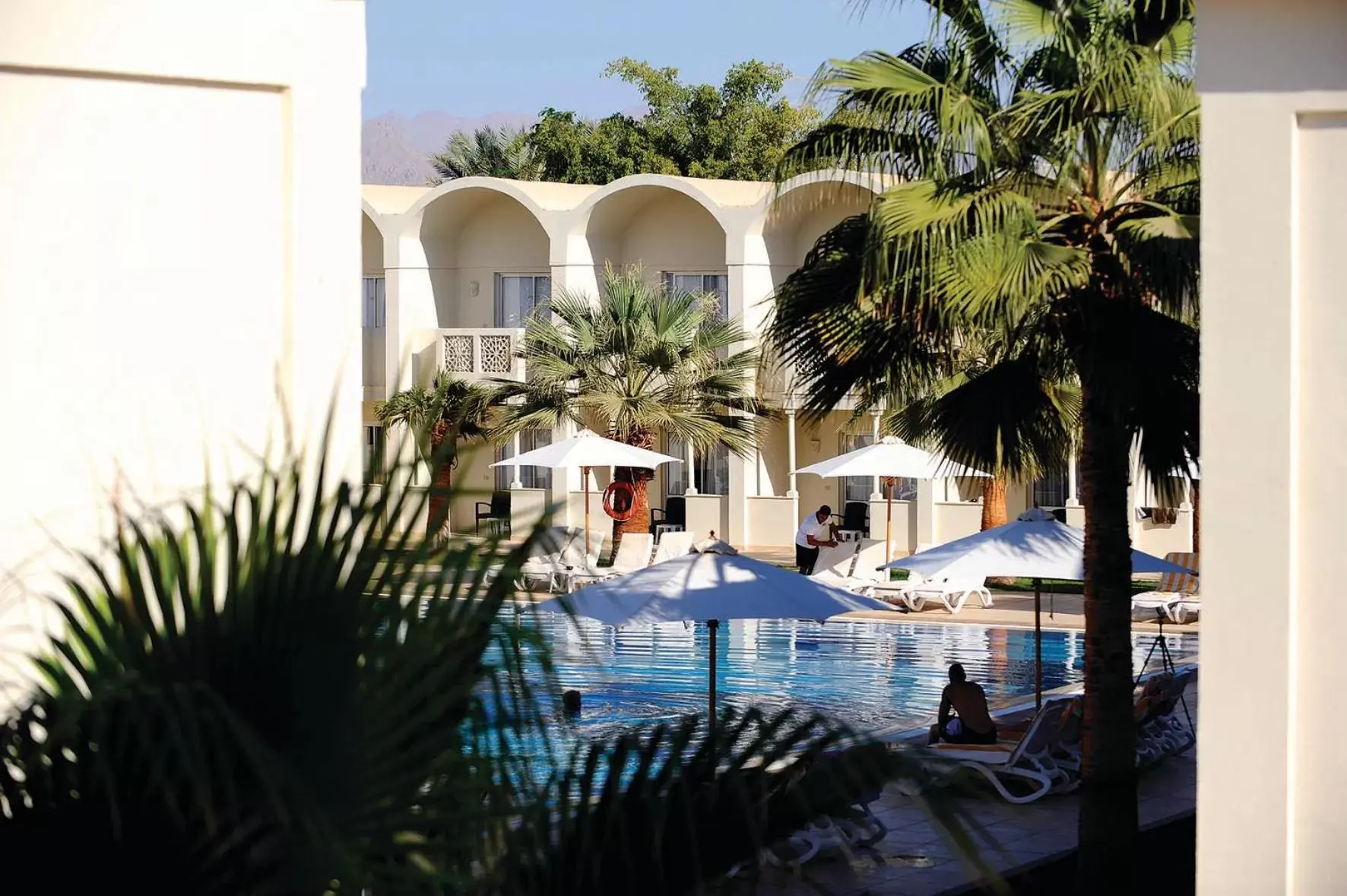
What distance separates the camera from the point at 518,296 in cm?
3862

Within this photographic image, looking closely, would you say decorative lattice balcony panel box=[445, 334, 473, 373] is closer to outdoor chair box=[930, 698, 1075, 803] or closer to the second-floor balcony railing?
the second-floor balcony railing

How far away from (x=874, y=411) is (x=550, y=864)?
91.3 feet

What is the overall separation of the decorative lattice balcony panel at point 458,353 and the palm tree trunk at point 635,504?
7174mm

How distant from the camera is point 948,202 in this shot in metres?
8.72

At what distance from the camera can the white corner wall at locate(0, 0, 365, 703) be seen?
4.37 meters

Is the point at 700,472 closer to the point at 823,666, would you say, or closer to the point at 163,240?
the point at 823,666

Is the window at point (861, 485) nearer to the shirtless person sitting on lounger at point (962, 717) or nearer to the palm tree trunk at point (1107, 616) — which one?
the shirtless person sitting on lounger at point (962, 717)

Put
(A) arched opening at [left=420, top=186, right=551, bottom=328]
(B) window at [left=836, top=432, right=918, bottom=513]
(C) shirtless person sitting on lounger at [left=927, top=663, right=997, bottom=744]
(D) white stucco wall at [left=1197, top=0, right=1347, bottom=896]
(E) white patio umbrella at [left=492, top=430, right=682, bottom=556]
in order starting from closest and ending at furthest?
(D) white stucco wall at [left=1197, top=0, right=1347, bottom=896]
(C) shirtless person sitting on lounger at [left=927, top=663, right=997, bottom=744]
(E) white patio umbrella at [left=492, top=430, right=682, bottom=556]
(B) window at [left=836, top=432, right=918, bottom=513]
(A) arched opening at [left=420, top=186, right=551, bottom=328]

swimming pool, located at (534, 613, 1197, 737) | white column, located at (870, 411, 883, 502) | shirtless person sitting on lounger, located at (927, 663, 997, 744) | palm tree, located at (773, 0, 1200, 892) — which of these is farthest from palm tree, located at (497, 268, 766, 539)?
palm tree, located at (773, 0, 1200, 892)

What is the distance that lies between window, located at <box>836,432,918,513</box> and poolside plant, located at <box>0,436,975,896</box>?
29749mm

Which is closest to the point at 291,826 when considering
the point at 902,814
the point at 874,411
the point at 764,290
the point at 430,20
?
the point at 902,814

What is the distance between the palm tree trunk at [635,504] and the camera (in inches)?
1179

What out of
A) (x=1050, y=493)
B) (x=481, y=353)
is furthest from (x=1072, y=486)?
(x=481, y=353)

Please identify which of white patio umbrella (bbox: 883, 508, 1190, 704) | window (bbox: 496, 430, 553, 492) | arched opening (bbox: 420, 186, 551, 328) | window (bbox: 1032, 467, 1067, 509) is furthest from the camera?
arched opening (bbox: 420, 186, 551, 328)
